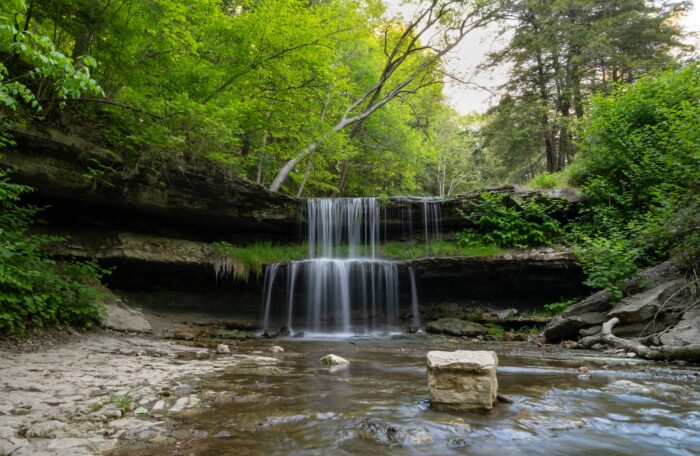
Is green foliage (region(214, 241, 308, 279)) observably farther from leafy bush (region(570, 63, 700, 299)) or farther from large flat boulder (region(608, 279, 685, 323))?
large flat boulder (region(608, 279, 685, 323))

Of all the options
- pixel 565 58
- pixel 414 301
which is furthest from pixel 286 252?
pixel 565 58

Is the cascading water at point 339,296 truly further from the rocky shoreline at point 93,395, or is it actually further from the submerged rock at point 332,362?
the rocky shoreline at point 93,395

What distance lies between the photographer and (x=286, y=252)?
1443cm

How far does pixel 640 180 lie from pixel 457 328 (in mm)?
7271

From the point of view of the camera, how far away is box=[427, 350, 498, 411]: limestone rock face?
365 cm

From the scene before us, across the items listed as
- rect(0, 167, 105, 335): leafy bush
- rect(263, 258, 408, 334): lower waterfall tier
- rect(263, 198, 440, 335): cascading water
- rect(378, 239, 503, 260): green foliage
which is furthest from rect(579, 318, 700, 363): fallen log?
rect(0, 167, 105, 335): leafy bush

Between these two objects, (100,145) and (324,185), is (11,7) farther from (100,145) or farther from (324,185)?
(324,185)

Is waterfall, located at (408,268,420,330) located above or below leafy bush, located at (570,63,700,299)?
below

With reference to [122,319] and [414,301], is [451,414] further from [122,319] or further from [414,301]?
[414,301]

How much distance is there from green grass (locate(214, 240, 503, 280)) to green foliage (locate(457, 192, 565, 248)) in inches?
22.6

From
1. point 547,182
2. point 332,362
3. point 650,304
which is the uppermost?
point 547,182

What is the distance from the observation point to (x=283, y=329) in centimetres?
1263

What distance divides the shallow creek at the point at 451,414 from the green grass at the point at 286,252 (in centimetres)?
728

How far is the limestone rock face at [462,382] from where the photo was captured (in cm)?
365
